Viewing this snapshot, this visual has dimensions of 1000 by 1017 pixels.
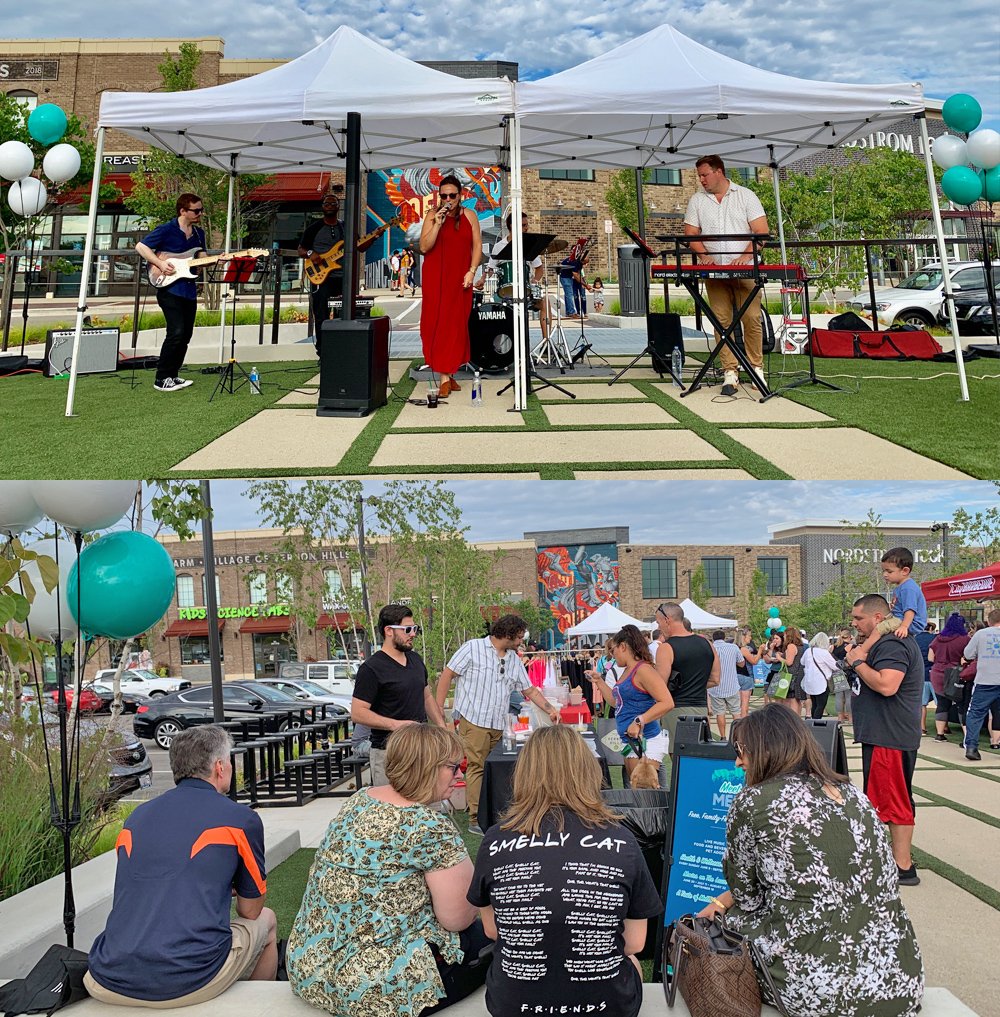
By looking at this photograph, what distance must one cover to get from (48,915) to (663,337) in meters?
8.23

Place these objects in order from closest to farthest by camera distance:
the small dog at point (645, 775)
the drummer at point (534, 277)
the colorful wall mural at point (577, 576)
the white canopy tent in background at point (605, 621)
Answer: the small dog at point (645, 775), the colorful wall mural at point (577, 576), the white canopy tent in background at point (605, 621), the drummer at point (534, 277)

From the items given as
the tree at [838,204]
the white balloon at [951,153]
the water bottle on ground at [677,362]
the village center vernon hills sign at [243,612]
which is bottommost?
the village center vernon hills sign at [243,612]

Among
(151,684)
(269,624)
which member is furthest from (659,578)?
(151,684)

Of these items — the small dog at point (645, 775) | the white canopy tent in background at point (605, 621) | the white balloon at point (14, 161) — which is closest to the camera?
the small dog at point (645, 775)

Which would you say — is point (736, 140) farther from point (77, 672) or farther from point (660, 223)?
A: point (660, 223)

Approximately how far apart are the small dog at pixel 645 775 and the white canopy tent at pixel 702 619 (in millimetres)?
988

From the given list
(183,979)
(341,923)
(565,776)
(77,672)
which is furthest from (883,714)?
(77,672)

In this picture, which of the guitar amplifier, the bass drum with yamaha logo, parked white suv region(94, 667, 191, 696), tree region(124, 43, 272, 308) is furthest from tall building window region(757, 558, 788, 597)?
tree region(124, 43, 272, 308)

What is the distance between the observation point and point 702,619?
6598 mm

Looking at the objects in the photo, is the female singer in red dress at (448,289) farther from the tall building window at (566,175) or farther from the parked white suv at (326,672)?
the tall building window at (566,175)

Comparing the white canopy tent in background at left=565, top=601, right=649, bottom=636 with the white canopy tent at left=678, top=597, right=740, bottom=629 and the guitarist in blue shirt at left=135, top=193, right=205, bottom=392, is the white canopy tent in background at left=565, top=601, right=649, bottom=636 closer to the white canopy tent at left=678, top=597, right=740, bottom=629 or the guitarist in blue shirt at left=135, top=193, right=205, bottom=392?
the white canopy tent at left=678, top=597, right=740, bottom=629

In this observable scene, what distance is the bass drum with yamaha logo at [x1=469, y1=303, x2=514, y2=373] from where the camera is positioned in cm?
1184

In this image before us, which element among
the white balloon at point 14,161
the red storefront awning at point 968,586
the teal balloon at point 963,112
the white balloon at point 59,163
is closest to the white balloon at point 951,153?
the teal balloon at point 963,112

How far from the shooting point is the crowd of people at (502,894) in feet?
9.35
